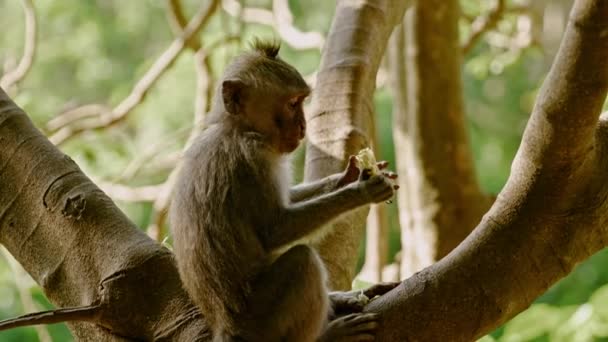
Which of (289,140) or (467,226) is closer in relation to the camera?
(289,140)

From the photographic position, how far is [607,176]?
9.41 feet

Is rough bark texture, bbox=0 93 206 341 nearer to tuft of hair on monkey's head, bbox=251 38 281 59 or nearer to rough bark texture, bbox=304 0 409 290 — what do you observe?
rough bark texture, bbox=304 0 409 290

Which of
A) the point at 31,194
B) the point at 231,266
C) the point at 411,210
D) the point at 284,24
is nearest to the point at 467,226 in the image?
the point at 411,210

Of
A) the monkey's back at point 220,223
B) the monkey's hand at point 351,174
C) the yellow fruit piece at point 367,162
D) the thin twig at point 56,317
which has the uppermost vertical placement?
the yellow fruit piece at point 367,162

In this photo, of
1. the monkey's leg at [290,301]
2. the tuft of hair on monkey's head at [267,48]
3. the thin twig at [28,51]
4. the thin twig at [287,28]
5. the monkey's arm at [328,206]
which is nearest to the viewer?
the monkey's leg at [290,301]

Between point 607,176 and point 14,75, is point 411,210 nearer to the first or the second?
point 14,75

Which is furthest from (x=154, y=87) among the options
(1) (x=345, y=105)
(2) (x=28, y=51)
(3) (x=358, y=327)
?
(3) (x=358, y=327)

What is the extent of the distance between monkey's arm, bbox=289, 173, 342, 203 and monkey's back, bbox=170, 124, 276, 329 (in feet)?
1.20

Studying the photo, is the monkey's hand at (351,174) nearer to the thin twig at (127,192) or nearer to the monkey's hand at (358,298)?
the monkey's hand at (358,298)

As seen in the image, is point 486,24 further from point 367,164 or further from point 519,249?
point 519,249

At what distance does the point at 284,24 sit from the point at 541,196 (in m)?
4.81

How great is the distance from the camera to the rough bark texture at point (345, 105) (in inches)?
156

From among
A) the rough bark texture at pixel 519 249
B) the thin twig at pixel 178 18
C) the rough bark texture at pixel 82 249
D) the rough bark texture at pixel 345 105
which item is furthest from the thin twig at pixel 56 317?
the thin twig at pixel 178 18

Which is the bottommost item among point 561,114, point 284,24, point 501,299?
point 501,299
